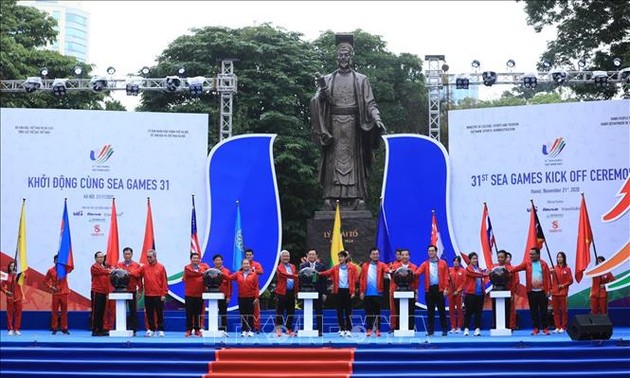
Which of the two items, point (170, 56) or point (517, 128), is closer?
point (517, 128)

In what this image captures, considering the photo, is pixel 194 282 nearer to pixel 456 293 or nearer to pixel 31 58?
pixel 456 293

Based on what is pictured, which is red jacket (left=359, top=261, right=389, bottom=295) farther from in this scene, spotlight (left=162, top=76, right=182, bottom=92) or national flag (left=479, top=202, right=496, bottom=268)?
spotlight (left=162, top=76, right=182, bottom=92)

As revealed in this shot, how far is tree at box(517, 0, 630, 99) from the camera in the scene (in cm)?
2850

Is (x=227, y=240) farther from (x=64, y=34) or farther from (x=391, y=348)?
(x=64, y=34)

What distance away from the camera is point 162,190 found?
63.3 feet

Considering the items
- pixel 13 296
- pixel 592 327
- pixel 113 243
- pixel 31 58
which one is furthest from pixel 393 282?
pixel 31 58

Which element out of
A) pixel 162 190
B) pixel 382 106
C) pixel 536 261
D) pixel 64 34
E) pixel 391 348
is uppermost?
pixel 64 34

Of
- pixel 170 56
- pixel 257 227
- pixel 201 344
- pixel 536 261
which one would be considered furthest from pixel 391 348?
pixel 170 56

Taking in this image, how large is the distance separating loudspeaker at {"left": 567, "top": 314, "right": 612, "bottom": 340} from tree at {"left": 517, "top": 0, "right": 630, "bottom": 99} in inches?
623

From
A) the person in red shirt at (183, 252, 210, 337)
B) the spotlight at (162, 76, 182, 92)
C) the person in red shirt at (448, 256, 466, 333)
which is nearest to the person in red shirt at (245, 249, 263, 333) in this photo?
the person in red shirt at (183, 252, 210, 337)

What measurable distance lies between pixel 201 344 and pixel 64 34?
9175 centimetres

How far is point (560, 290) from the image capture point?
1589 centimetres

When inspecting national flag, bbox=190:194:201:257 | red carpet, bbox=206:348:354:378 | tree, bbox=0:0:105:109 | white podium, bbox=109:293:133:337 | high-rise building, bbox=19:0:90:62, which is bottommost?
red carpet, bbox=206:348:354:378

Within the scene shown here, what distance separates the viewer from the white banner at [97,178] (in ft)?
62.0
